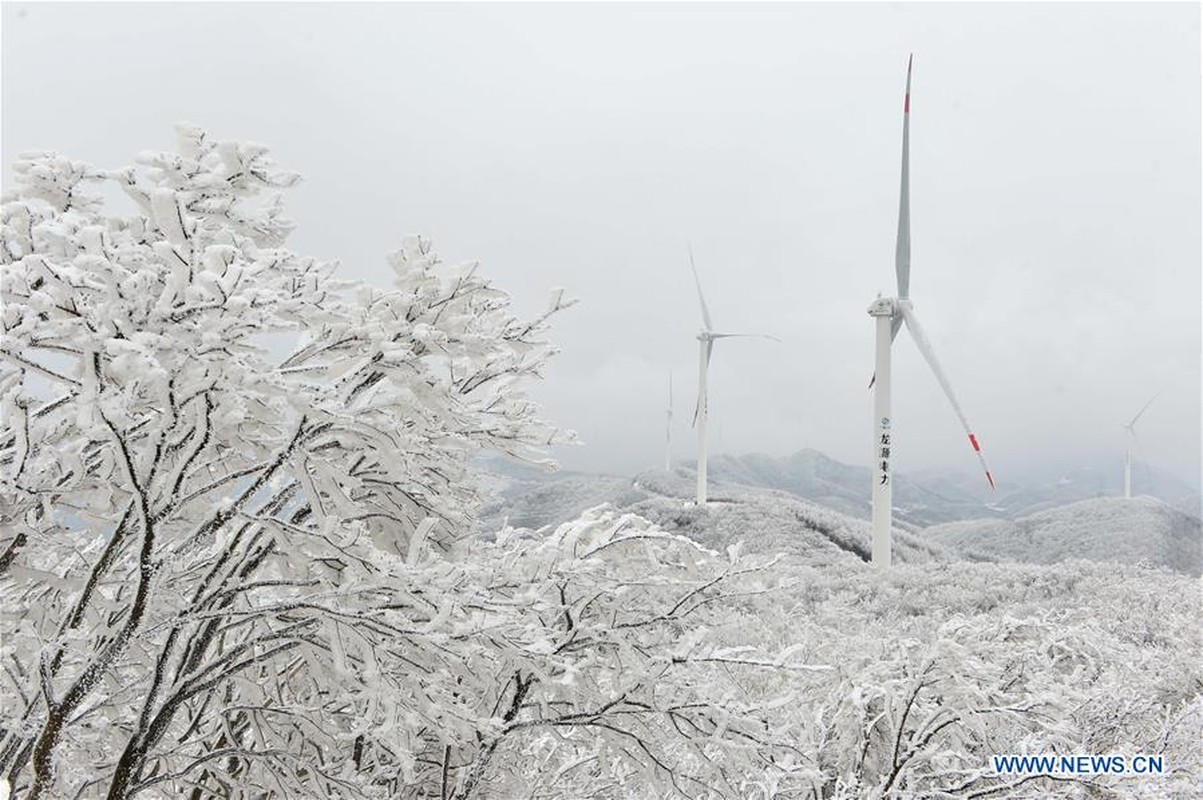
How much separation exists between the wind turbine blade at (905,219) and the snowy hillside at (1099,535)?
21863 millimetres

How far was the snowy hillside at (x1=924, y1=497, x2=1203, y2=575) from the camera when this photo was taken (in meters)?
38.5

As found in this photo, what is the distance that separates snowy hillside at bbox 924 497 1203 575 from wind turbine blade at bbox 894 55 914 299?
861 inches

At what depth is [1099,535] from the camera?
40.9m

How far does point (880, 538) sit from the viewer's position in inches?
764

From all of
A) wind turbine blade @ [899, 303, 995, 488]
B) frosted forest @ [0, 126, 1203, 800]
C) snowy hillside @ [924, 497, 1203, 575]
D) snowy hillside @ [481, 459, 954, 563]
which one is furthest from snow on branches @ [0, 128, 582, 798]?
snowy hillside @ [924, 497, 1203, 575]

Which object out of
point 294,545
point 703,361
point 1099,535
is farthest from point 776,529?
point 294,545

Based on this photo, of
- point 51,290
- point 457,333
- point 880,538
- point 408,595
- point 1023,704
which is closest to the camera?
point 51,290

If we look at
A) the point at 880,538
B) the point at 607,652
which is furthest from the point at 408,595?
the point at 880,538

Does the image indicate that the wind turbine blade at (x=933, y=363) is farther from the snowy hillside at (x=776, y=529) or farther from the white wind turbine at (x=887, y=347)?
the snowy hillside at (x=776, y=529)

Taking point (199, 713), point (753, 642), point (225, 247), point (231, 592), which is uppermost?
point (225, 247)

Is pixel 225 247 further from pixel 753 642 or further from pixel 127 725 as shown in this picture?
pixel 753 642

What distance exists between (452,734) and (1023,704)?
3.48 m

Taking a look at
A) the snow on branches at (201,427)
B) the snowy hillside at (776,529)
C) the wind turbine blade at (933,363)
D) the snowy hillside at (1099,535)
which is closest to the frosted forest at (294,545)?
the snow on branches at (201,427)

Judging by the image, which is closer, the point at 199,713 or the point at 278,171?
the point at 278,171
